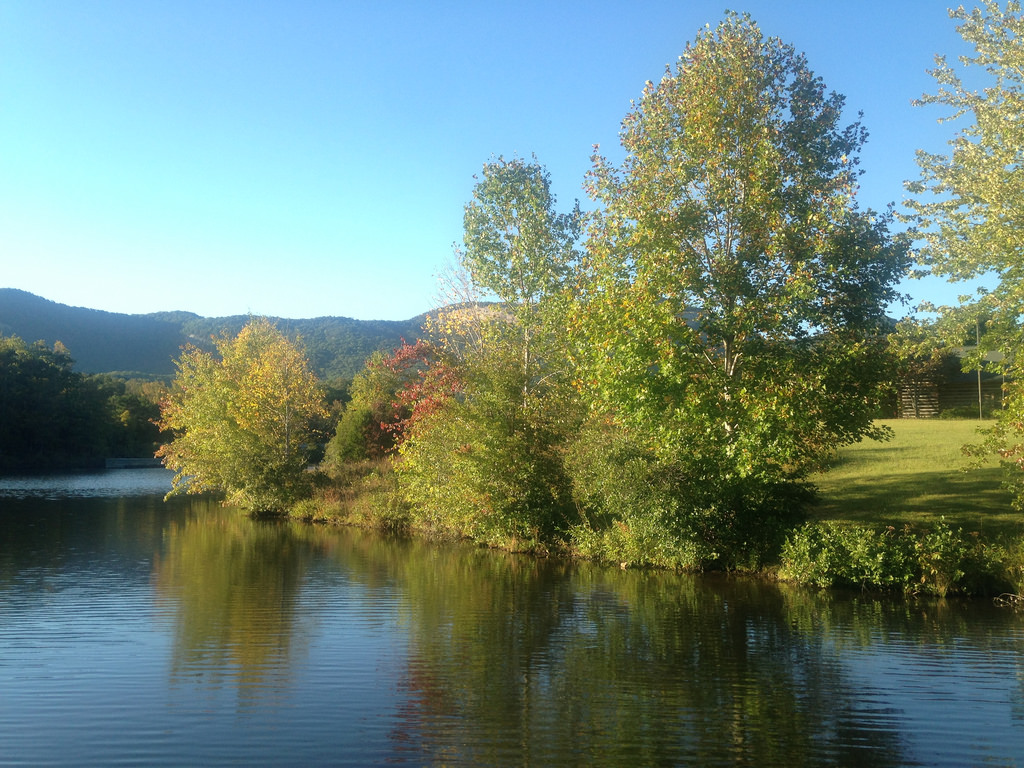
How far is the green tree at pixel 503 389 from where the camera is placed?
24.3 m

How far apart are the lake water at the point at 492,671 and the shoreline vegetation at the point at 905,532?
72cm

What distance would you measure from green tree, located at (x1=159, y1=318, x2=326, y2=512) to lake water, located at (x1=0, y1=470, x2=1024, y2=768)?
650 inches

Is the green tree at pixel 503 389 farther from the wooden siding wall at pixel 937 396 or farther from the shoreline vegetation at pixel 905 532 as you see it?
the wooden siding wall at pixel 937 396

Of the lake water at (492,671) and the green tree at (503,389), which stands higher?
the green tree at (503,389)

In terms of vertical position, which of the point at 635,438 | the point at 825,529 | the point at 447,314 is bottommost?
the point at 825,529

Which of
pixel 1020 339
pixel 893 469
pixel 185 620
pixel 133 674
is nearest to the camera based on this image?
pixel 133 674

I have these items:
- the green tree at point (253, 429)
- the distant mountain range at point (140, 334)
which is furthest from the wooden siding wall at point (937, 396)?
the distant mountain range at point (140, 334)

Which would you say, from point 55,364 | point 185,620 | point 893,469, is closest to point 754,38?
point 893,469

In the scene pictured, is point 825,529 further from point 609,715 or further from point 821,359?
point 609,715

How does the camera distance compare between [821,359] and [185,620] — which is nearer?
Answer: [185,620]

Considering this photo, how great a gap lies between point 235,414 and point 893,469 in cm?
2960

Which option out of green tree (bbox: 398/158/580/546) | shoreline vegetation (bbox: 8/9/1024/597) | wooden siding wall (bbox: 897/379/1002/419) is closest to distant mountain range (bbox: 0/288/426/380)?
wooden siding wall (bbox: 897/379/1002/419)

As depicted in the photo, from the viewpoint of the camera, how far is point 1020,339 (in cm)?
1750

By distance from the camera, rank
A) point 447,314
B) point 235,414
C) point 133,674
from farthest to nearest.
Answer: point 235,414
point 447,314
point 133,674
